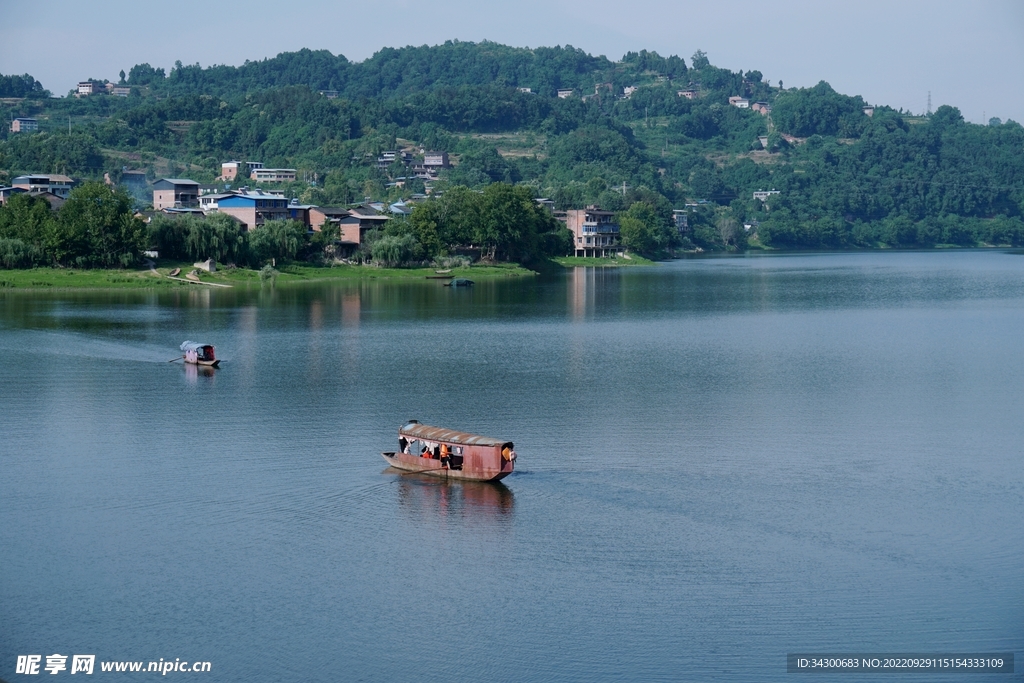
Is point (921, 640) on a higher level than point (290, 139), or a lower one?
lower

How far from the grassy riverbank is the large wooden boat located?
49.8 metres

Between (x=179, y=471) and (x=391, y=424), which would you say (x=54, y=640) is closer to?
(x=179, y=471)

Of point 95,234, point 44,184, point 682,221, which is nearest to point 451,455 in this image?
point 95,234

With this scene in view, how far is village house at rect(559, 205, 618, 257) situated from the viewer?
389ft

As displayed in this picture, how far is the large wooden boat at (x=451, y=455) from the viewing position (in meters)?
24.9

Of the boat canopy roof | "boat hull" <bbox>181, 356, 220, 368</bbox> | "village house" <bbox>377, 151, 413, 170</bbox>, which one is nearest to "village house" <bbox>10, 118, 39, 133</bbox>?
"village house" <bbox>377, 151, 413, 170</bbox>

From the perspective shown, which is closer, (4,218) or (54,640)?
(54,640)

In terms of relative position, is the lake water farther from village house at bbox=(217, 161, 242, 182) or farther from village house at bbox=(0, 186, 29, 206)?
village house at bbox=(217, 161, 242, 182)

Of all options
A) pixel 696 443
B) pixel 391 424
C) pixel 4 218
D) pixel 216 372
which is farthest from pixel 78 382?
pixel 4 218

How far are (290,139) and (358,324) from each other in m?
137

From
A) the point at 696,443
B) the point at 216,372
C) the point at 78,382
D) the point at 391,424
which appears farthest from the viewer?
the point at 216,372

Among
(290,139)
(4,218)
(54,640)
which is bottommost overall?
(54,640)

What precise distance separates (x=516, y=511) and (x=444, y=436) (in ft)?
10.8

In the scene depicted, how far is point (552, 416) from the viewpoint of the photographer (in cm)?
3183
